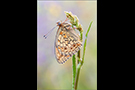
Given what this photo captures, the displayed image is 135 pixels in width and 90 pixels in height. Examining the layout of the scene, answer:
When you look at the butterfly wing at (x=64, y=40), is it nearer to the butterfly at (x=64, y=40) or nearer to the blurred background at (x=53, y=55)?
the butterfly at (x=64, y=40)

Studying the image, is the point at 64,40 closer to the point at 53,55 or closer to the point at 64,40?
the point at 64,40

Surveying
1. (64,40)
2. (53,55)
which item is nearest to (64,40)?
(64,40)

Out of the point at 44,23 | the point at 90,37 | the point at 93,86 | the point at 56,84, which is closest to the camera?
the point at 93,86

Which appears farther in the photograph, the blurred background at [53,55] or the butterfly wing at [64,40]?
the blurred background at [53,55]

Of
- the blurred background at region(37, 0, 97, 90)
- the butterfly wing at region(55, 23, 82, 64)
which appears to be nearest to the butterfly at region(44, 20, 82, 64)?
the butterfly wing at region(55, 23, 82, 64)

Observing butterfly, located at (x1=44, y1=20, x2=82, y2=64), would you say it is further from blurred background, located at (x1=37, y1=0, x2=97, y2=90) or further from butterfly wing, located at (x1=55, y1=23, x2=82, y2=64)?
blurred background, located at (x1=37, y1=0, x2=97, y2=90)

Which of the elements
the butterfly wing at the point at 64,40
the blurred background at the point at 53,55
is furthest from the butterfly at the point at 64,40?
the blurred background at the point at 53,55
